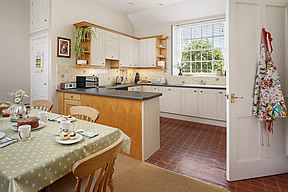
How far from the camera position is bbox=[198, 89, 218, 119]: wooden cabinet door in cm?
431

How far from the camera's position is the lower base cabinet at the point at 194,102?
167 inches

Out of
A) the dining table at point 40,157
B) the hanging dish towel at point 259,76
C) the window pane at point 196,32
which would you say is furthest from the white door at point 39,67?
the window pane at point 196,32

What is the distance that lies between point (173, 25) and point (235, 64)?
401 centimetres

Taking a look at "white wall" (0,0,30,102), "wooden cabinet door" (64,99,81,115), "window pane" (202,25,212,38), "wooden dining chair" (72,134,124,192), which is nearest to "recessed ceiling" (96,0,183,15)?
"window pane" (202,25,212,38)

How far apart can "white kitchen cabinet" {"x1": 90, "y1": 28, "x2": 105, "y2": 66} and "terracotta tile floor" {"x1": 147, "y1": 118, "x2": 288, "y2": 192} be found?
2322mm

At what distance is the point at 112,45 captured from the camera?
4.79 meters

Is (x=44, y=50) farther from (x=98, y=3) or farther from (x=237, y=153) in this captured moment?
(x=237, y=153)

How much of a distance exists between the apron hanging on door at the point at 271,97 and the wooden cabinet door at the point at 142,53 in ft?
13.7

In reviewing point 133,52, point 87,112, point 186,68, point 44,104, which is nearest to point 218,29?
point 186,68

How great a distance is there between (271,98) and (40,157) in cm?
231

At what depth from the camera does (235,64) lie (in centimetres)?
200

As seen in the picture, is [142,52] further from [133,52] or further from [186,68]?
[186,68]

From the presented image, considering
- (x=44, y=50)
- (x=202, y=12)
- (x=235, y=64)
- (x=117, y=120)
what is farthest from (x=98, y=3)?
(x=235, y=64)

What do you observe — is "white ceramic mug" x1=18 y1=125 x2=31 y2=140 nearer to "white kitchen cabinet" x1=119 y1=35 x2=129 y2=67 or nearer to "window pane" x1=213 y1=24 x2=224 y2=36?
"white kitchen cabinet" x1=119 y1=35 x2=129 y2=67
